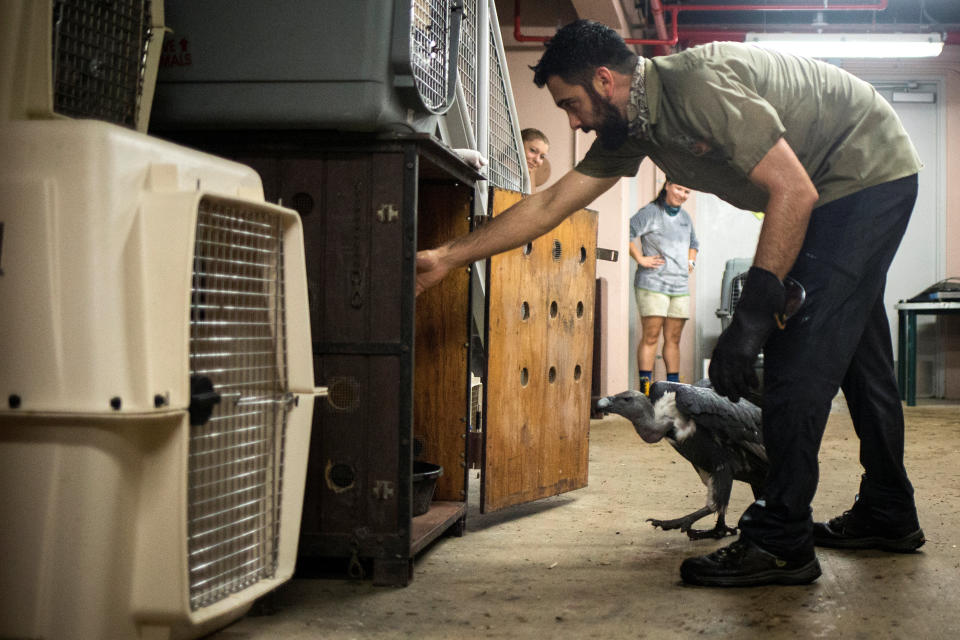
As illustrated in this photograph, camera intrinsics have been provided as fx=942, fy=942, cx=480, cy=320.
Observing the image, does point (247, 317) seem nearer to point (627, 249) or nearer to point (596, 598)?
point (596, 598)

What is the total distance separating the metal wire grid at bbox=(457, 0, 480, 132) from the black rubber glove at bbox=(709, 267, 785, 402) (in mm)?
1659

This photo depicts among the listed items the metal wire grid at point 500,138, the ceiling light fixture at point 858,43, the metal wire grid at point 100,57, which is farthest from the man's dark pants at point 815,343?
the ceiling light fixture at point 858,43

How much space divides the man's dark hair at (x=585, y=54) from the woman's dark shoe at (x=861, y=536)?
1.47 metres

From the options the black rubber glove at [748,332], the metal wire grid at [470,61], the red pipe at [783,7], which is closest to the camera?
the black rubber glove at [748,332]

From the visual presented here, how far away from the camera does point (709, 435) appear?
9.46ft

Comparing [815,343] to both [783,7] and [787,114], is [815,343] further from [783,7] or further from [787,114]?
[783,7]

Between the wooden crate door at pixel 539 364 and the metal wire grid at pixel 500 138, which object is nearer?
the wooden crate door at pixel 539 364

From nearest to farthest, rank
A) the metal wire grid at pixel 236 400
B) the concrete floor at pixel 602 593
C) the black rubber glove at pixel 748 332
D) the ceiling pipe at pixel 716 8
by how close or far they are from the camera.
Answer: the metal wire grid at pixel 236 400
the concrete floor at pixel 602 593
the black rubber glove at pixel 748 332
the ceiling pipe at pixel 716 8

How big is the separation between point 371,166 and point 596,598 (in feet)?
3.85

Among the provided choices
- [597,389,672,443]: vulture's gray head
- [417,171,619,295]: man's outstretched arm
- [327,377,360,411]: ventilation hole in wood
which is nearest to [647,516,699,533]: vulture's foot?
[597,389,672,443]: vulture's gray head

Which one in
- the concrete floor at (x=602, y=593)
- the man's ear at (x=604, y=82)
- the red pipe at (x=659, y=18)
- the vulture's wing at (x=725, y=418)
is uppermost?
the red pipe at (x=659, y=18)

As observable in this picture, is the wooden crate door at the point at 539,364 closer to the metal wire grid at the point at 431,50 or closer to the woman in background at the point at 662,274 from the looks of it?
the metal wire grid at the point at 431,50

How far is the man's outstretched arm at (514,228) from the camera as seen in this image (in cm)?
258

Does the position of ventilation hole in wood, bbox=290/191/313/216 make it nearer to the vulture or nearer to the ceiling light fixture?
the vulture
